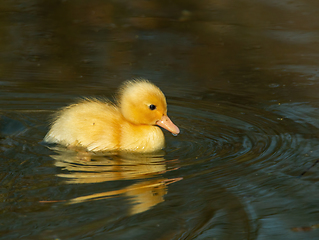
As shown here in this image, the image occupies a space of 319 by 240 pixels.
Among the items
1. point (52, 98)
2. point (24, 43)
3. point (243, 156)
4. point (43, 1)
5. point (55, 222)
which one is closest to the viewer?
point (55, 222)

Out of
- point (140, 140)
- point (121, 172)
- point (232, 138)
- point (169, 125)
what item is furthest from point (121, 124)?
point (232, 138)

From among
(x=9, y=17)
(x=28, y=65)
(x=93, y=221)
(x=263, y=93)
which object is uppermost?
(x=9, y=17)

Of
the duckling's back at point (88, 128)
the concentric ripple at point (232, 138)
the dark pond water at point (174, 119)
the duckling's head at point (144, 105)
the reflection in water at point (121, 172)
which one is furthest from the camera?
the duckling's head at point (144, 105)

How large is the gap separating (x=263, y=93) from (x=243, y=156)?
1.98 meters

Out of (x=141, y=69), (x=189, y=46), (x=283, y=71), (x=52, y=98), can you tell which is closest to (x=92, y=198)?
Result: (x=52, y=98)

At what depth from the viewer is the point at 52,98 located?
555 cm

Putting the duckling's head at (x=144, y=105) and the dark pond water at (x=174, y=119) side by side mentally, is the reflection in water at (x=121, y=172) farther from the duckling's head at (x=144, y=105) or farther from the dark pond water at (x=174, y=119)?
the duckling's head at (x=144, y=105)

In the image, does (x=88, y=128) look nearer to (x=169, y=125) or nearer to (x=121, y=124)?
(x=121, y=124)

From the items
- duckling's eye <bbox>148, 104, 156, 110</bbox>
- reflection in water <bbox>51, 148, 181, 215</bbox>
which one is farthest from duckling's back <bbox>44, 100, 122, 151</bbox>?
duckling's eye <bbox>148, 104, 156, 110</bbox>

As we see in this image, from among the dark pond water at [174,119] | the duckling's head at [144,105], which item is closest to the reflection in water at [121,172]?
the dark pond water at [174,119]

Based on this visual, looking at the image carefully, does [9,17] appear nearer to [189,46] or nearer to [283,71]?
[189,46]

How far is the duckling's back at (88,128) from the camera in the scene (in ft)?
14.0

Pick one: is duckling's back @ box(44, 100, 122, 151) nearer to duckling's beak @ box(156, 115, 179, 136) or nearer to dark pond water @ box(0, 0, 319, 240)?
dark pond water @ box(0, 0, 319, 240)

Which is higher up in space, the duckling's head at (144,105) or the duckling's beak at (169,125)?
the duckling's head at (144,105)
